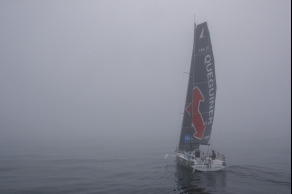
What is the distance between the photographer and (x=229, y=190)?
891 inches

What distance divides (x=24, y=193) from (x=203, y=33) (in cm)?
2418

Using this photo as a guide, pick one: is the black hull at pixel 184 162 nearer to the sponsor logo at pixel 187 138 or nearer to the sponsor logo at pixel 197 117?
the sponsor logo at pixel 187 138

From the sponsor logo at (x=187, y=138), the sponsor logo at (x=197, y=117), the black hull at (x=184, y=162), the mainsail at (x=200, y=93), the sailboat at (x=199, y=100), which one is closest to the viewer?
the black hull at (x=184, y=162)

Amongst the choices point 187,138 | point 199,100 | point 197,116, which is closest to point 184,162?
point 187,138

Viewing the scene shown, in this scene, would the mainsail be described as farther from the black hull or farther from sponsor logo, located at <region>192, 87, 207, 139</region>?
the black hull

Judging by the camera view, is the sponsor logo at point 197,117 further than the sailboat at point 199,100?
Yes

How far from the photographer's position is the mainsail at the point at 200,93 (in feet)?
93.7

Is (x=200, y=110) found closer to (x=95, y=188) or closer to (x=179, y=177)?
(x=179, y=177)

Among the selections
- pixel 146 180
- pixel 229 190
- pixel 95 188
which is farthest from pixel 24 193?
pixel 229 190

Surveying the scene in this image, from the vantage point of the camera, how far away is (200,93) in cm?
2925

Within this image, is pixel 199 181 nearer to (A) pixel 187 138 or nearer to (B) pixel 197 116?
(A) pixel 187 138

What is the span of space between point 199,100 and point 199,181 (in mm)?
9136

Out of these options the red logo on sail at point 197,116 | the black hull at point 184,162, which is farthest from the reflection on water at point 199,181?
the red logo on sail at point 197,116

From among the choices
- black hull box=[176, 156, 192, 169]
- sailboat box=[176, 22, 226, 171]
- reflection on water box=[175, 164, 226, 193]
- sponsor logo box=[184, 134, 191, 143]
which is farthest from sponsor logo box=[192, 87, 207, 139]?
reflection on water box=[175, 164, 226, 193]
